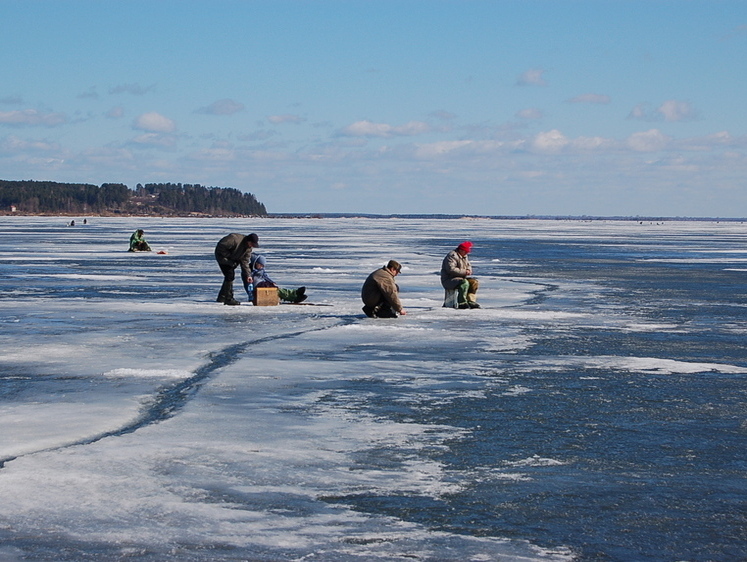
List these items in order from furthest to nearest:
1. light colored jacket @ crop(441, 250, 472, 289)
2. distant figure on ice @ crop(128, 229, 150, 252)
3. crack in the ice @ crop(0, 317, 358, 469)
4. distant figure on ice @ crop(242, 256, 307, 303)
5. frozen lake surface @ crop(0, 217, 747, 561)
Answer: distant figure on ice @ crop(128, 229, 150, 252) < distant figure on ice @ crop(242, 256, 307, 303) < light colored jacket @ crop(441, 250, 472, 289) < crack in the ice @ crop(0, 317, 358, 469) < frozen lake surface @ crop(0, 217, 747, 561)

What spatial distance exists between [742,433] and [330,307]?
11.9 m

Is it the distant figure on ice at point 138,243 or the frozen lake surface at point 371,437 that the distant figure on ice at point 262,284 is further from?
the distant figure on ice at point 138,243

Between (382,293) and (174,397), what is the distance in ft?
25.5

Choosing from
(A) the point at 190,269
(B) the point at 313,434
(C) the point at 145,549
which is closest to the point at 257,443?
(B) the point at 313,434

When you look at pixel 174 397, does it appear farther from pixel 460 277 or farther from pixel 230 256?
pixel 230 256

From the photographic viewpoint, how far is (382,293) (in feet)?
56.9

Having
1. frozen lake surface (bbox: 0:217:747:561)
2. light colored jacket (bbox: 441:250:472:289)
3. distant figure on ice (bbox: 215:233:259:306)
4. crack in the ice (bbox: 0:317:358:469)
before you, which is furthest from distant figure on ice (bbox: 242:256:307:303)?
crack in the ice (bbox: 0:317:358:469)

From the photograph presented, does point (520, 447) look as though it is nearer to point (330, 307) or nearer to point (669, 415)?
point (669, 415)

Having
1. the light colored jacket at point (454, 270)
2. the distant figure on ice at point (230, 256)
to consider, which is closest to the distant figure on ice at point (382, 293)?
the light colored jacket at point (454, 270)

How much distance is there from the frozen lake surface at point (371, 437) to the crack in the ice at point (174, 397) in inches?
1.6

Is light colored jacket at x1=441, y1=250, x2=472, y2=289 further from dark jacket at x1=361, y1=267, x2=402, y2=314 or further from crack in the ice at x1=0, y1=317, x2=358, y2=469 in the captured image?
crack in the ice at x1=0, y1=317, x2=358, y2=469

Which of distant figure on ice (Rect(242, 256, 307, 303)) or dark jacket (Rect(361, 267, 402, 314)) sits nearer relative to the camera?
dark jacket (Rect(361, 267, 402, 314))

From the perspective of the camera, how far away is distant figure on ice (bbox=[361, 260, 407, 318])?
17203mm

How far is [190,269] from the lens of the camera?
32656 mm
